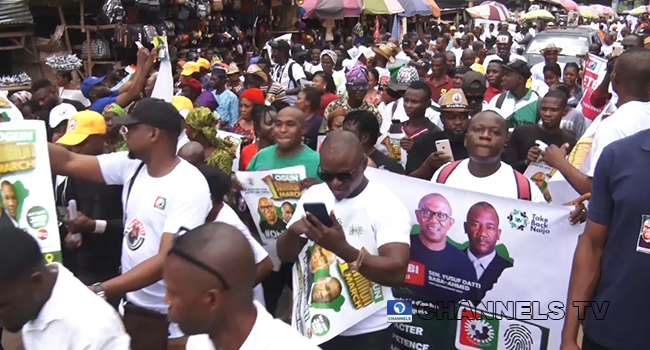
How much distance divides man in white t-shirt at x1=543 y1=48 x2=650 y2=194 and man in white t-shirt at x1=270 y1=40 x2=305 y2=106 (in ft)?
24.3

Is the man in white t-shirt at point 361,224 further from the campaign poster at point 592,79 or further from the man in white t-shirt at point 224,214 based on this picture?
the campaign poster at point 592,79

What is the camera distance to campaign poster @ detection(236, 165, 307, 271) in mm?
4762

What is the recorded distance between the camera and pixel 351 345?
356 centimetres

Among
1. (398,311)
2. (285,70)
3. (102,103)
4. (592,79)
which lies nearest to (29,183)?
(398,311)

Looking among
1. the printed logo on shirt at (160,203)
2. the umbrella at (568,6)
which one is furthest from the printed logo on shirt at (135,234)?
the umbrella at (568,6)

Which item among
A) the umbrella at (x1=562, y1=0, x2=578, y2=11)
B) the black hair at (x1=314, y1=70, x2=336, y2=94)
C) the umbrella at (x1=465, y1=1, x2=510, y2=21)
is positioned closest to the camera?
the black hair at (x1=314, y1=70, x2=336, y2=94)

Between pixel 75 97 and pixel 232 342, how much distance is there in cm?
675

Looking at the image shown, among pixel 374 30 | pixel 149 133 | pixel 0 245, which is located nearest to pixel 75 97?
pixel 149 133

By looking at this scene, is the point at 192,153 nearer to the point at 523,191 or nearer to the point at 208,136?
the point at 208,136

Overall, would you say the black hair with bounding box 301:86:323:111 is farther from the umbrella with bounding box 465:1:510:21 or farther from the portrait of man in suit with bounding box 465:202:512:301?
the umbrella with bounding box 465:1:510:21

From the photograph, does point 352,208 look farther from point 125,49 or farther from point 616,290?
point 125,49

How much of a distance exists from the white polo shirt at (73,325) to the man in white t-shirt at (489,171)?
240 cm

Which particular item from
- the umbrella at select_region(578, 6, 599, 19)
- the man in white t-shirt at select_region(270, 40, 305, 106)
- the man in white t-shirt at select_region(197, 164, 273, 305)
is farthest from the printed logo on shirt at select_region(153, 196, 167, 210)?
the umbrella at select_region(578, 6, 599, 19)

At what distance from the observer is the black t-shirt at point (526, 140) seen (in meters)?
5.95
